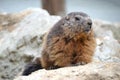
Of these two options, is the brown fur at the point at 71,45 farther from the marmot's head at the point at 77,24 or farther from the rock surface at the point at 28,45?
the rock surface at the point at 28,45

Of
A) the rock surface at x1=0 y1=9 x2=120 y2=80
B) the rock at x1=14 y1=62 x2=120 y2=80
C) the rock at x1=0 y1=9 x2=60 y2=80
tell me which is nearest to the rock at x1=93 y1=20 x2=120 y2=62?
the rock surface at x1=0 y1=9 x2=120 y2=80

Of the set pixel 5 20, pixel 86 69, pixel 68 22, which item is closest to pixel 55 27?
pixel 68 22

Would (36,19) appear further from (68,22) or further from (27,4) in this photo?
(27,4)

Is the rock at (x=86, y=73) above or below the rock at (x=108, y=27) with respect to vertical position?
above

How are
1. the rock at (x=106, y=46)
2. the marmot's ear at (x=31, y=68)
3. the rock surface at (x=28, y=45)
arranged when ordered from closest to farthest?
the marmot's ear at (x=31, y=68)
the rock at (x=106, y=46)
the rock surface at (x=28, y=45)

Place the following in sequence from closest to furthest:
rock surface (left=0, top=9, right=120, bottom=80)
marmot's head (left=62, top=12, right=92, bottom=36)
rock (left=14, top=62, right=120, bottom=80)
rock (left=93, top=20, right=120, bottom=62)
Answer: rock (left=14, top=62, right=120, bottom=80)
marmot's head (left=62, top=12, right=92, bottom=36)
rock (left=93, top=20, right=120, bottom=62)
rock surface (left=0, top=9, right=120, bottom=80)

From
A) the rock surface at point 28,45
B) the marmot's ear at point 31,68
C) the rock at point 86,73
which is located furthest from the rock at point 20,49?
the rock at point 86,73

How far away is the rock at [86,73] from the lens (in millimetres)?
5395

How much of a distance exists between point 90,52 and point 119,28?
3160 millimetres

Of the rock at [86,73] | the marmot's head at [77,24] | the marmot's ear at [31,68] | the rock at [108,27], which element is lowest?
the rock at [108,27]

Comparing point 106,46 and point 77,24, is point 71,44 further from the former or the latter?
point 106,46

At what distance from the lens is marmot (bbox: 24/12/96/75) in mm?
6359

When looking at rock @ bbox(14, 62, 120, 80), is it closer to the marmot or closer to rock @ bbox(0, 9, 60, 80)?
the marmot

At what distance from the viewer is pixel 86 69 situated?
5.56 m
